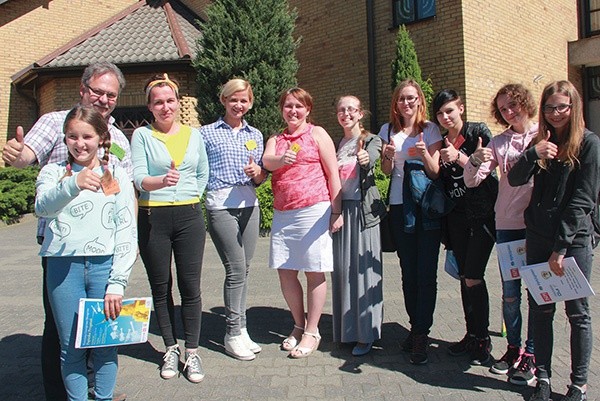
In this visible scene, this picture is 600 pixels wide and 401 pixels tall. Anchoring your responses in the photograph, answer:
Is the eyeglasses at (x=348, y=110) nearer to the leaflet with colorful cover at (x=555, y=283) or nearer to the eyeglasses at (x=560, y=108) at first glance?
the eyeglasses at (x=560, y=108)

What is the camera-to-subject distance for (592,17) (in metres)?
13.1

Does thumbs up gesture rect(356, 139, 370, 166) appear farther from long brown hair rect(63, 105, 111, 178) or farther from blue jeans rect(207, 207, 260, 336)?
long brown hair rect(63, 105, 111, 178)

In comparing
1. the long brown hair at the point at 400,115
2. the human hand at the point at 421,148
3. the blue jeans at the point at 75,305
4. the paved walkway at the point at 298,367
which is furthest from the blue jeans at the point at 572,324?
the blue jeans at the point at 75,305

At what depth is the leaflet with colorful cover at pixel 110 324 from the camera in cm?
265

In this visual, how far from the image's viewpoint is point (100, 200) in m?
2.74

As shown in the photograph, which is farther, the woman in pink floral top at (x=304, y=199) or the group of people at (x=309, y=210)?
the woman in pink floral top at (x=304, y=199)

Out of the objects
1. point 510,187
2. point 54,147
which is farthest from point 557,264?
point 54,147

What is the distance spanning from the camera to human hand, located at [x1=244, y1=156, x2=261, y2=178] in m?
3.77

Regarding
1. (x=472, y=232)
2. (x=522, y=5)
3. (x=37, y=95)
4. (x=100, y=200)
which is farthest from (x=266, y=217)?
(x=37, y=95)

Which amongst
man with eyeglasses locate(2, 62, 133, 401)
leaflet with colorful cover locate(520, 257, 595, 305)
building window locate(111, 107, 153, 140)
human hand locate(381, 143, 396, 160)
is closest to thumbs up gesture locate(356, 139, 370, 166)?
human hand locate(381, 143, 396, 160)

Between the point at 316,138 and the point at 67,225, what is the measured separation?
1.96 m

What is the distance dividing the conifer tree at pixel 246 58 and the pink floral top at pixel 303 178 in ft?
20.7

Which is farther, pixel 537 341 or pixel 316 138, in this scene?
pixel 316 138

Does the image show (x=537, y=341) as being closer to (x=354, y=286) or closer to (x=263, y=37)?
(x=354, y=286)
